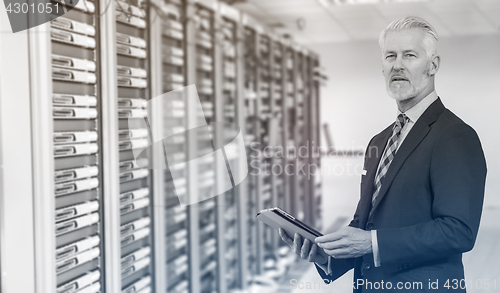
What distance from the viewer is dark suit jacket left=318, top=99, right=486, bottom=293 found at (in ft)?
4.77

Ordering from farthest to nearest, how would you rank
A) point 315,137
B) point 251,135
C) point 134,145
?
point 251,135 → point 134,145 → point 315,137

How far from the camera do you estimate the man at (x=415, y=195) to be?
1467mm

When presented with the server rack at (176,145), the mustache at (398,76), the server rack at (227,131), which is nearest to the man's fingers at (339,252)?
the mustache at (398,76)

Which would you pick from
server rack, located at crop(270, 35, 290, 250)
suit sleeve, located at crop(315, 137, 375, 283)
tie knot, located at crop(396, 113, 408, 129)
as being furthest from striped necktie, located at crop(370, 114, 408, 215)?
server rack, located at crop(270, 35, 290, 250)

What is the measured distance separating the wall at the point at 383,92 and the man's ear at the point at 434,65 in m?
0.05

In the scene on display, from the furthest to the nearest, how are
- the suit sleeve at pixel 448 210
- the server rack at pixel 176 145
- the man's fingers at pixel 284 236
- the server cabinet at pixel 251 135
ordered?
the server cabinet at pixel 251 135 → the server rack at pixel 176 145 → the man's fingers at pixel 284 236 → the suit sleeve at pixel 448 210

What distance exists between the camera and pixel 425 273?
1.56m

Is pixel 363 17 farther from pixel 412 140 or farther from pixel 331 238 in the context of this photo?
pixel 331 238

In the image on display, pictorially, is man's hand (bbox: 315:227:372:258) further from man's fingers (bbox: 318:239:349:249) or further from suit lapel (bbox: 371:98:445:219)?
suit lapel (bbox: 371:98:445:219)

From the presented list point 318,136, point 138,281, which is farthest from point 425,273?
point 138,281

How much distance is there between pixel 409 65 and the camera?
1.62m

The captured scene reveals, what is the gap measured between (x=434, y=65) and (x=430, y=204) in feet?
1.58

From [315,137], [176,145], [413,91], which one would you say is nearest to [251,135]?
[176,145]

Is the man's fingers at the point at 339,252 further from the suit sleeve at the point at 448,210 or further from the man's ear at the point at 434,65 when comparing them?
the man's ear at the point at 434,65
